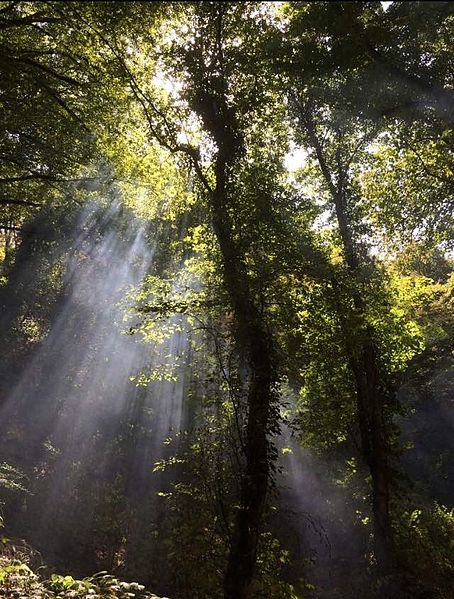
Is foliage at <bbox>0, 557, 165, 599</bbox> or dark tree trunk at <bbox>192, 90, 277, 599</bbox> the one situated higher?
dark tree trunk at <bbox>192, 90, 277, 599</bbox>

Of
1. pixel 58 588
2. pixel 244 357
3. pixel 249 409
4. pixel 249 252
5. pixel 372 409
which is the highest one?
pixel 249 252

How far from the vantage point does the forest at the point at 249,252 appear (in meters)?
7.09

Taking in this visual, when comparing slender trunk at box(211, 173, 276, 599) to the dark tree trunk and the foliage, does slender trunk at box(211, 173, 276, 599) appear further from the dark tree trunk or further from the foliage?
the foliage

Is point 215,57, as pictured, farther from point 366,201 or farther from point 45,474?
point 45,474

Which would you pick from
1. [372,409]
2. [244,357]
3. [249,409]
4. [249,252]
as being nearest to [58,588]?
[249,409]

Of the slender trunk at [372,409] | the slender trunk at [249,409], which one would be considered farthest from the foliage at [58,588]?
the slender trunk at [372,409]

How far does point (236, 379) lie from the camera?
7.19m

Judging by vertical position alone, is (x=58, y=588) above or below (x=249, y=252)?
below

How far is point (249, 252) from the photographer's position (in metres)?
8.09

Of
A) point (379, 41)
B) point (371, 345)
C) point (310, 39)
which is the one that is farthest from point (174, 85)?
point (371, 345)

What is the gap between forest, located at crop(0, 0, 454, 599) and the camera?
709 cm

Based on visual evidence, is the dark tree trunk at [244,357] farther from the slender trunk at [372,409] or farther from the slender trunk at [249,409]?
the slender trunk at [372,409]

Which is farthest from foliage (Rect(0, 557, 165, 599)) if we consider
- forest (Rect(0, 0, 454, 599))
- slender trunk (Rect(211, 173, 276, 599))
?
slender trunk (Rect(211, 173, 276, 599))

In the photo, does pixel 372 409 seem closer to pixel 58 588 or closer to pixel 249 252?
pixel 249 252
